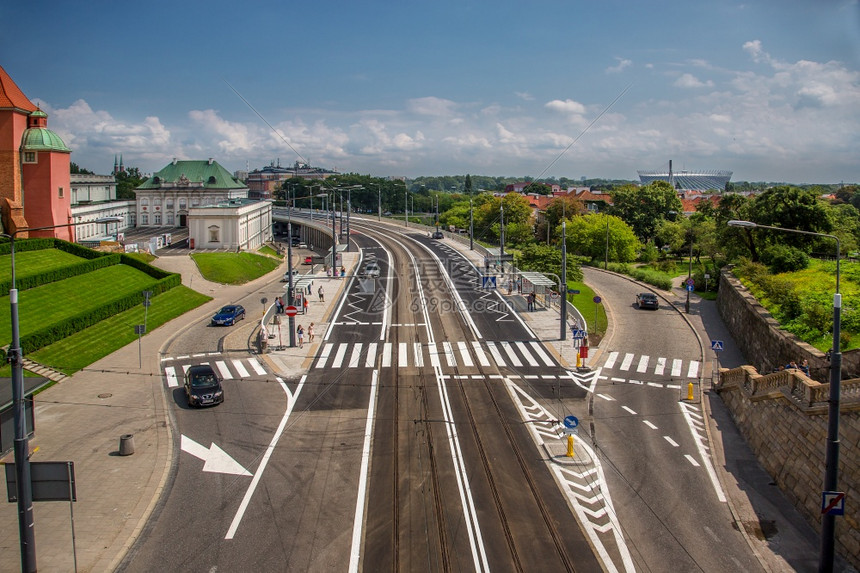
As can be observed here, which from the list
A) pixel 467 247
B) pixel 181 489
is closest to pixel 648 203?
pixel 467 247

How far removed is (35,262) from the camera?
50062mm

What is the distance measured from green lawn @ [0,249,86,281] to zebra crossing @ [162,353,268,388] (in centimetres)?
1425

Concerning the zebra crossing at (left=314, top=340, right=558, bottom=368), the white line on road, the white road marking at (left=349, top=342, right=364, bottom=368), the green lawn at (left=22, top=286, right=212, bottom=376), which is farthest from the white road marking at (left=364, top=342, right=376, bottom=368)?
the green lawn at (left=22, top=286, right=212, bottom=376)

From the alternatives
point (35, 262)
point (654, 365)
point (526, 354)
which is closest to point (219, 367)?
point (526, 354)

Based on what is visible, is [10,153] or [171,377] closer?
[171,377]

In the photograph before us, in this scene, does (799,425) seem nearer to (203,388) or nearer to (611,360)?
(611,360)

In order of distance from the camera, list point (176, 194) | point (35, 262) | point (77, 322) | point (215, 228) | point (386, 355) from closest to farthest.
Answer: point (386, 355) < point (77, 322) < point (35, 262) < point (215, 228) < point (176, 194)

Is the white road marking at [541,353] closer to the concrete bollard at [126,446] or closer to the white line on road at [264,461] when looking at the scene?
the white line on road at [264,461]

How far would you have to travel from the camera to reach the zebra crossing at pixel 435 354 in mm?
37062

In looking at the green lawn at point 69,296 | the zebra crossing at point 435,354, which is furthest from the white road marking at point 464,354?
the green lawn at point 69,296

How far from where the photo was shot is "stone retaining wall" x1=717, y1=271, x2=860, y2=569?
18.9 m

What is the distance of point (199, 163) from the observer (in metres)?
116

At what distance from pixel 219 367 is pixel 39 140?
115 feet

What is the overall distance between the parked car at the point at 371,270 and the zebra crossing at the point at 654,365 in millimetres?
30888
